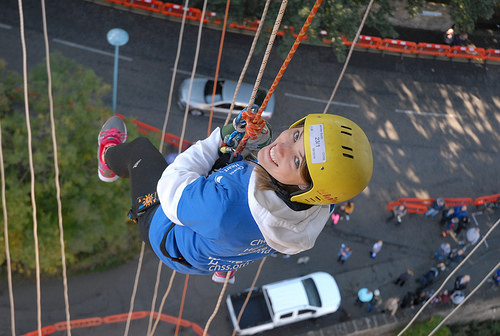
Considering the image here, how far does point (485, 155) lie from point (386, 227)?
14.6 feet

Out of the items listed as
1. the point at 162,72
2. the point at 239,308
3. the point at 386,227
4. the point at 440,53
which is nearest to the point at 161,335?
the point at 239,308

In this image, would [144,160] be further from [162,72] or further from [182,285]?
[162,72]

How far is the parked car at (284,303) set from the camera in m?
10.9

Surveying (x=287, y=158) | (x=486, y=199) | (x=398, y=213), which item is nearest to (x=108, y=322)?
(x=398, y=213)

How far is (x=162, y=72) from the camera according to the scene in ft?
46.9

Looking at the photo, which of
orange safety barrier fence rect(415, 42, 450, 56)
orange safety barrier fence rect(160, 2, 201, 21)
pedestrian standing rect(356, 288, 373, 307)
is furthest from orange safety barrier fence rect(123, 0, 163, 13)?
pedestrian standing rect(356, 288, 373, 307)

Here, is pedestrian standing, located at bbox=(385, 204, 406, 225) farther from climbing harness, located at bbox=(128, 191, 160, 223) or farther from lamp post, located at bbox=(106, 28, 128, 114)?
climbing harness, located at bbox=(128, 191, 160, 223)

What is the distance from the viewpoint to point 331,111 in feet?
48.0

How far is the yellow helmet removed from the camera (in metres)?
2.95

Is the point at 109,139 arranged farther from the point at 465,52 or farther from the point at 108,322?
the point at 465,52

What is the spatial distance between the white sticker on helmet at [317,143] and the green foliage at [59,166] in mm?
6801

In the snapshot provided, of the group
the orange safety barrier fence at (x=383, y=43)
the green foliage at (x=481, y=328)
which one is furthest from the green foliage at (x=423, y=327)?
the orange safety barrier fence at (x=383, y=43)

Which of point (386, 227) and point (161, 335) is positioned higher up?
point (386, 227)

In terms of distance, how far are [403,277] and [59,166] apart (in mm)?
8526
